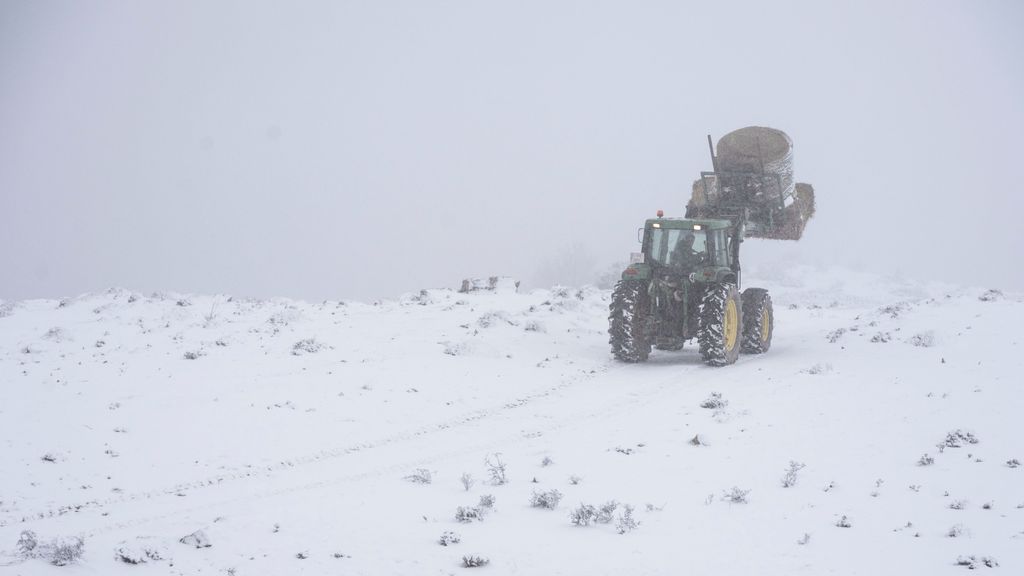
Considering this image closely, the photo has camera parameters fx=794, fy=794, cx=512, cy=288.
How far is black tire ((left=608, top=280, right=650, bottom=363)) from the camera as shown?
18281mm

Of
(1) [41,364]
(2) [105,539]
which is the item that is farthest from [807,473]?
(1) [41,364]

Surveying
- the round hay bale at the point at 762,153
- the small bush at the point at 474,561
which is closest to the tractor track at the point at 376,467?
the small bush at the point at 474,561

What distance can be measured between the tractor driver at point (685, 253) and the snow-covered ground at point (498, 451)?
2486mm

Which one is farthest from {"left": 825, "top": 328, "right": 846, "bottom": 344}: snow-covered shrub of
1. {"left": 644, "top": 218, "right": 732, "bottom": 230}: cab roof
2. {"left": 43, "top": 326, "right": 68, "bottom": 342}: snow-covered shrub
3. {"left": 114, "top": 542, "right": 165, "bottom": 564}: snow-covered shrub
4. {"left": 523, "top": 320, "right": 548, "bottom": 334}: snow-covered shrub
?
{"left": 43, "top": 326, "right": 68, "bottom": 342}: snow-covered shrub

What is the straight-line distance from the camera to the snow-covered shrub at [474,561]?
22.8 ft

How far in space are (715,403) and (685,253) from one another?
617 cm

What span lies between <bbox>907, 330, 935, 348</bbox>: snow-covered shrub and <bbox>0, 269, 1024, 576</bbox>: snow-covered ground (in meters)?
0.06

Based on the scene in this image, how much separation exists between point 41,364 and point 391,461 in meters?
8.82

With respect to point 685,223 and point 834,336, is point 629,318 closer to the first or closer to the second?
point 685,223

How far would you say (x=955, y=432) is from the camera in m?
10.3

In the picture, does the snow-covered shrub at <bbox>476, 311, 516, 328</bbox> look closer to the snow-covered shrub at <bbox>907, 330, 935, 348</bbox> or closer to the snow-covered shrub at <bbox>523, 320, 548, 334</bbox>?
the snow-covered shrub at <bbox>523, 320, 548, 334</bbox>

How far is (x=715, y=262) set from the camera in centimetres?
1850

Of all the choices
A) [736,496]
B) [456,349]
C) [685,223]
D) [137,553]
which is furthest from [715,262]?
[137,553]

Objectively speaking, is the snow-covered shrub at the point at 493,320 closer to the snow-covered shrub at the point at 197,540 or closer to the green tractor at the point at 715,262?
the green tractor at the point at 715,262
